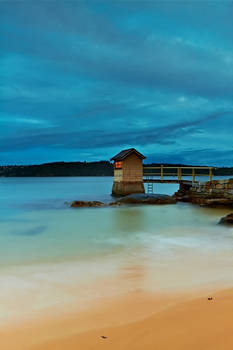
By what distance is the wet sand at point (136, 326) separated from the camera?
11.1 feet

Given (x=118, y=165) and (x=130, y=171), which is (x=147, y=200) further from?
(x=118, y=165)

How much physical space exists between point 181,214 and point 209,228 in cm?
430

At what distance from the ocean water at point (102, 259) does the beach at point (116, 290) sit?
0.02 meters

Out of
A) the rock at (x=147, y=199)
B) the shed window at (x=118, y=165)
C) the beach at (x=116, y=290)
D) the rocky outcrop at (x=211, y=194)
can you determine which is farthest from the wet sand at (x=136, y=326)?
the shed window at (x=118, y=165)

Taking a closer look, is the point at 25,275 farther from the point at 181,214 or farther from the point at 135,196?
the point at 135,196

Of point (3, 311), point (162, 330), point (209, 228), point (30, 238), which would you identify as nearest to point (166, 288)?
point (162, 330)

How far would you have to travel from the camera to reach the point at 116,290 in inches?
211

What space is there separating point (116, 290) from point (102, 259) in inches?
90.7

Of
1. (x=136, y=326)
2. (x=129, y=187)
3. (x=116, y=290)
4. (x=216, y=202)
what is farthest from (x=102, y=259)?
(x=129, y=187)

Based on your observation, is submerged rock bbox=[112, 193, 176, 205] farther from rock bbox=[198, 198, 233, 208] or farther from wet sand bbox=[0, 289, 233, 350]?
wet sand bbox=[0, 289, 233, 350]

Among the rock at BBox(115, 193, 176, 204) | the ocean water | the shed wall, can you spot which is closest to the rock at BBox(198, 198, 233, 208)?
the rock at BBox(115, 193, 176, 204)

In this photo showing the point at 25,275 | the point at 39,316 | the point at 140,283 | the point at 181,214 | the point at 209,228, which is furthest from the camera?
the point at 181,214

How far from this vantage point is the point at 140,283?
5.67 m

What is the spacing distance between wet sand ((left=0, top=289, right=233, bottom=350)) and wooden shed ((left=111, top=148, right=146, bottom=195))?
2040 cm
